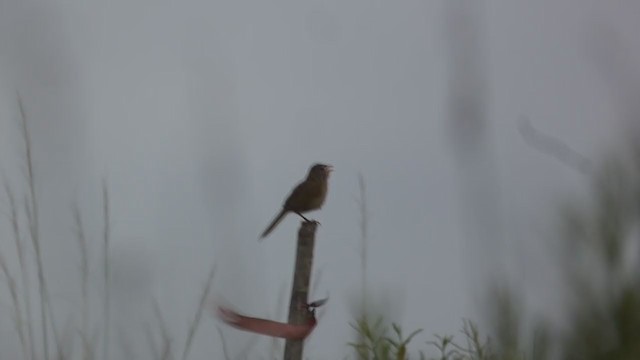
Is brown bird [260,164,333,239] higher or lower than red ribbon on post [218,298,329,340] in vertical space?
higher

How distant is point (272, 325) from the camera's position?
71.0 inches

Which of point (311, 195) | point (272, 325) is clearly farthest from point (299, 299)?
point (311, 195)

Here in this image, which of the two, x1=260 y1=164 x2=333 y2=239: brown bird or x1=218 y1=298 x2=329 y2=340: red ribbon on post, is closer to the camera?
x1=218 y1=298 x2=329 y2=340: red ribbon on post

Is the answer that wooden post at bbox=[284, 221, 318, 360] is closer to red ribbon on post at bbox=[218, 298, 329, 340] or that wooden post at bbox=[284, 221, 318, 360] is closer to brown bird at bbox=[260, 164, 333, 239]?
red ribbon on post at bbox=[218, 298, 329, 340]

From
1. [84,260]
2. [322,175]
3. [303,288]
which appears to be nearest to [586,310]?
[303,288]

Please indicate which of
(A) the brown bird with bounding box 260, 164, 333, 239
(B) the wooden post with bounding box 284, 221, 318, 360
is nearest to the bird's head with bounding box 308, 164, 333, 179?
(A) the brown bird with bounding box 260, 164, 333, 239

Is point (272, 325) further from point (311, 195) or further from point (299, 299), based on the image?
point (311, 195)

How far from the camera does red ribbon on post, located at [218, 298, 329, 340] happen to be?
1776mm

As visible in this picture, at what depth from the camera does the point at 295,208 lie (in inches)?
114

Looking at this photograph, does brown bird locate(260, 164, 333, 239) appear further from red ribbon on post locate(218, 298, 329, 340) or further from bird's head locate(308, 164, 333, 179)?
red ribbon on post locate(218, 298, 329, 340)

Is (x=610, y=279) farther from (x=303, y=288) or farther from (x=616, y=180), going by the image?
(x=303, y=288)

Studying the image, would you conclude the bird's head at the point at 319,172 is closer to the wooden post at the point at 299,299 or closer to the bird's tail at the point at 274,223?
the bird's tail at the point at 274,223

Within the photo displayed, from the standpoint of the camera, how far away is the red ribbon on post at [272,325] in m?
1.78

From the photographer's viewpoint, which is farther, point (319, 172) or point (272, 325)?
point (319, 172)
